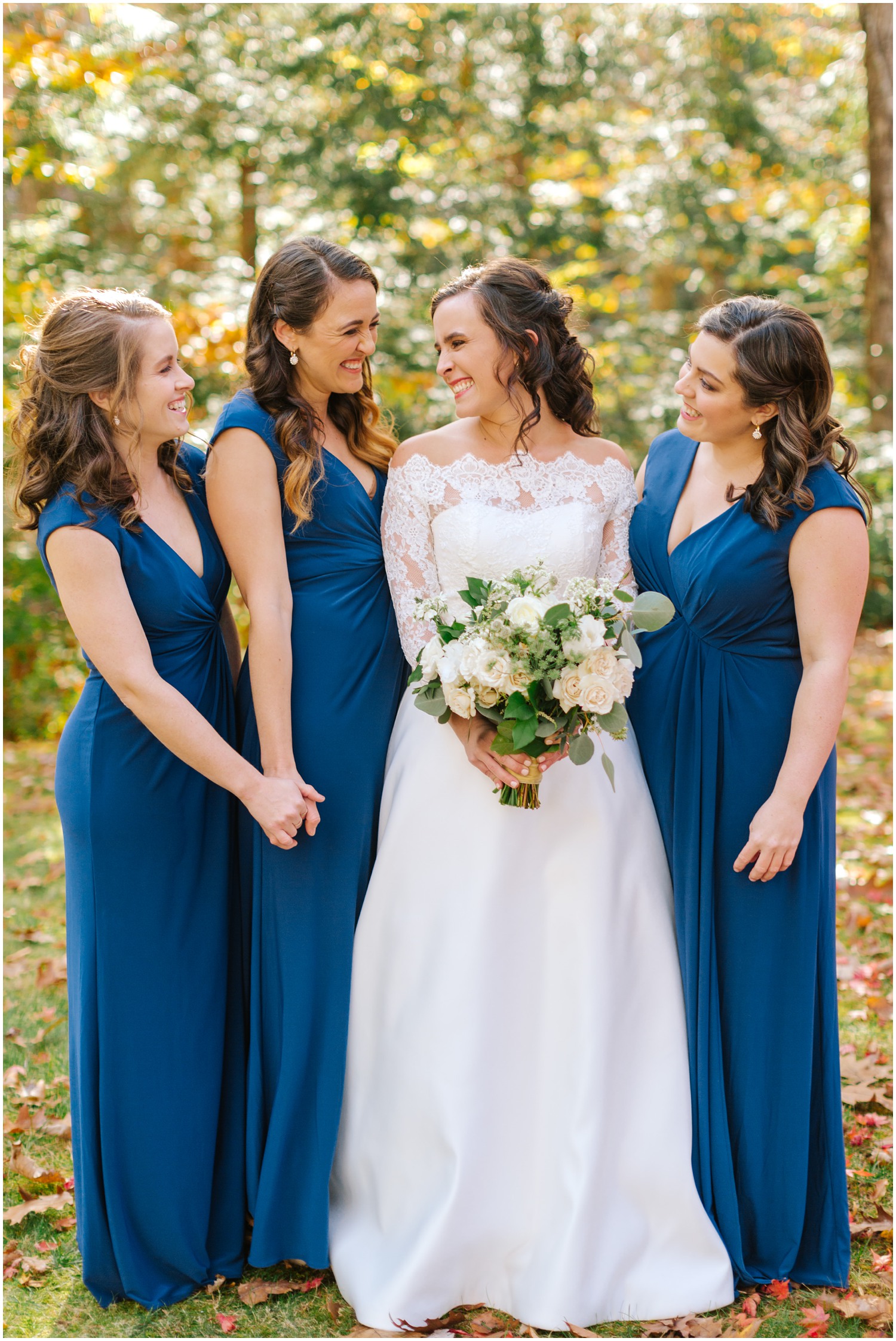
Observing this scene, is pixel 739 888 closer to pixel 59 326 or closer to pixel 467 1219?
pixel 467 1219

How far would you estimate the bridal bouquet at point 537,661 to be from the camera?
2781 mm

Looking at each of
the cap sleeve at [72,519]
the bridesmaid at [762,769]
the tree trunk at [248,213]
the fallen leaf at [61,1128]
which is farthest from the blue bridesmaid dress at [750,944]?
the tree trunk at [248,213]

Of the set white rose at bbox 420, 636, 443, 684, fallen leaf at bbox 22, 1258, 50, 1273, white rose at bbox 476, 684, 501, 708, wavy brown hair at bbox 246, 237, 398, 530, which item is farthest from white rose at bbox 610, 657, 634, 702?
fallen leaf at bbox 22, 1258, 50, 1273

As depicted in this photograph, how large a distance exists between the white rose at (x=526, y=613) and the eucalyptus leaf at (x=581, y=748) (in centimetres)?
34

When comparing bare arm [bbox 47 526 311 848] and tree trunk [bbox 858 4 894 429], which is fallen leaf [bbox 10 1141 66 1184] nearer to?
bare arm [bbox 47 526 311 848]

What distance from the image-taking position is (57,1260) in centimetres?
350

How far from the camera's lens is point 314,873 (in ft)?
11.0

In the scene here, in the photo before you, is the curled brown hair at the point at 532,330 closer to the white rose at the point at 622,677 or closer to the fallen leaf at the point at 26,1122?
the white rose at the point at 622,677

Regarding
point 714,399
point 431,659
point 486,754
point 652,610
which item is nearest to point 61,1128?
point 486,754

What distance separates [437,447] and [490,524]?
323 millimetres

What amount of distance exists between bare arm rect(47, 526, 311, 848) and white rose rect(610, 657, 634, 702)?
964 millimetres

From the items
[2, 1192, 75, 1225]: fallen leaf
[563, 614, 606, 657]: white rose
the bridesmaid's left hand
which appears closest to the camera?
[563, 614, 606, 657]: white rose

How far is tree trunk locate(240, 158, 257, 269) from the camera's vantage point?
927 cm

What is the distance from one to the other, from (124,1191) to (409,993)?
38.3 inches
